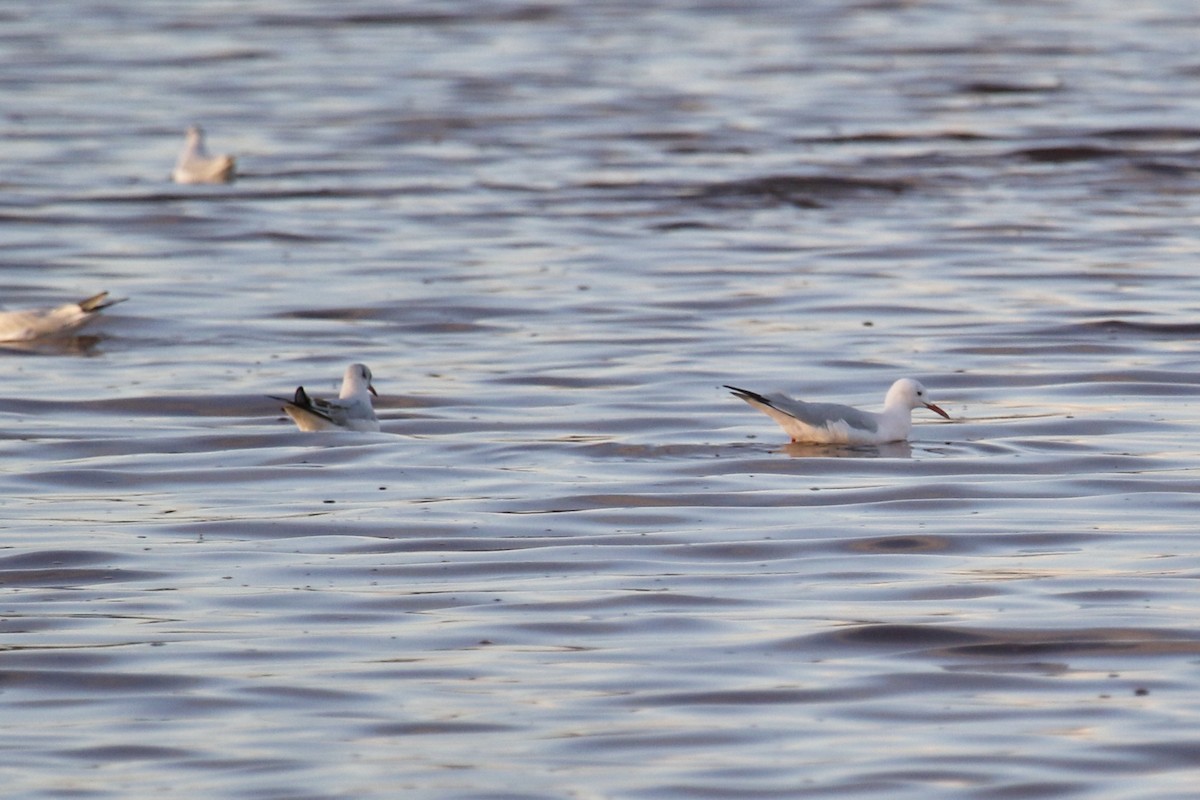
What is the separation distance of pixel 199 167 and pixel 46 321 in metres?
9.00

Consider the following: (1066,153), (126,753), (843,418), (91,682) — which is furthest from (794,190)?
(126,753)

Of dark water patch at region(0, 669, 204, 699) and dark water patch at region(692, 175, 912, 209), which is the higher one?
dark water patch at region(0, 669, 204, 699)

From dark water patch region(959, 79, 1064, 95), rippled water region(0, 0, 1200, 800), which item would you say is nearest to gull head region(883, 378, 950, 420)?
rippled water region(0, 0, 1200, 800)

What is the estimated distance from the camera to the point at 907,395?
41.3ft

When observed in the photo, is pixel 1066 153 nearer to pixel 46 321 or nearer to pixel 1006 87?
pixel 1006 87

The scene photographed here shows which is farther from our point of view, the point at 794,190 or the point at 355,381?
the point at 794,190

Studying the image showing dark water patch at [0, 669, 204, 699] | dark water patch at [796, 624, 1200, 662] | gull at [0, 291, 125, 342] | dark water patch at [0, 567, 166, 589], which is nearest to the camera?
dark water patch at [0, 669, 204, 699]

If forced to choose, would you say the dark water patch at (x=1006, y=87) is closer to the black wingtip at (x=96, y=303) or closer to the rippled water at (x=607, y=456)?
the rippled water at (x=607, y=456)

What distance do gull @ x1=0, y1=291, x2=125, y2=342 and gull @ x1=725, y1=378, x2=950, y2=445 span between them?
6094 mm

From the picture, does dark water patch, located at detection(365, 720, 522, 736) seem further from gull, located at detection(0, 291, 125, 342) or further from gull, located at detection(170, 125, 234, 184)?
gull, located at detection(170, 125, 234, 184)

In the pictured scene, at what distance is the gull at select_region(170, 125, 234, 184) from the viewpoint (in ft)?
83.5

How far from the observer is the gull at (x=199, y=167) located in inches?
1002

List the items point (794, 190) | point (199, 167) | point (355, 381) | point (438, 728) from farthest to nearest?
1. point (199, 167)
2. point (794, 190)
3. point (355, 381)
4. point (438, 728)

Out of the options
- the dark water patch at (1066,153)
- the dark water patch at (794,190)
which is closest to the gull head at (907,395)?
the dark water patch at (794,190)
